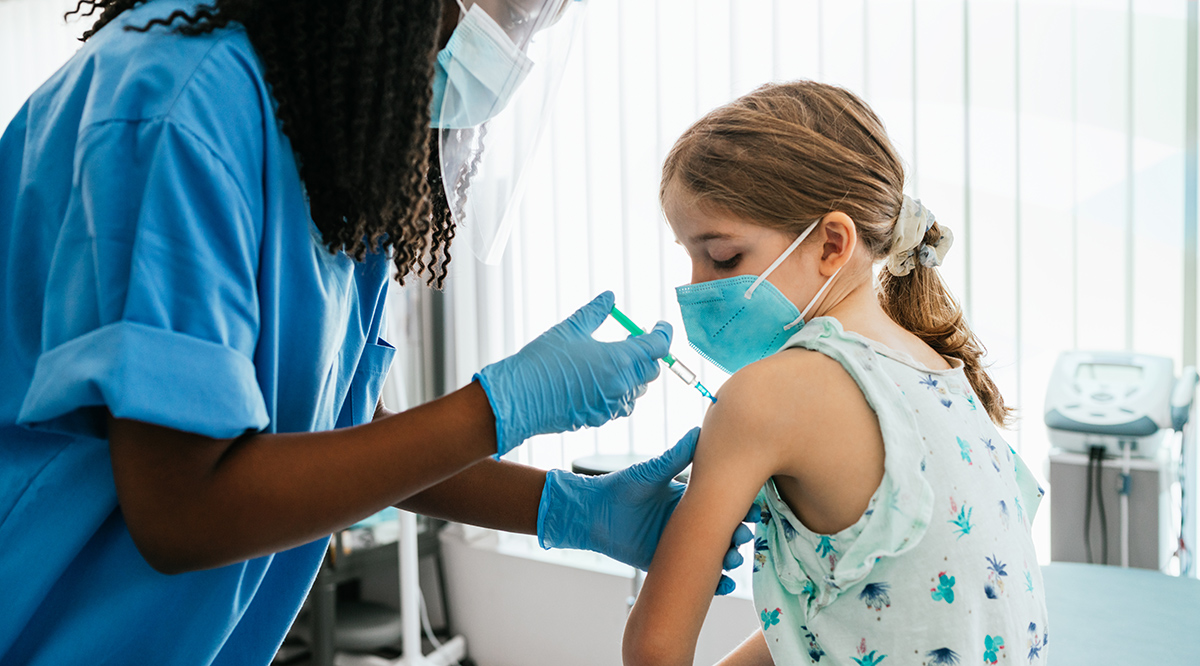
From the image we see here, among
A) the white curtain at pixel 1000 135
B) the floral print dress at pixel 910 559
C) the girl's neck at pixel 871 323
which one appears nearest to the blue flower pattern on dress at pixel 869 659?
the floral print dress at pixel 910 559

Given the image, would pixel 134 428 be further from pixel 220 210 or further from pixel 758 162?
pixel 758 162

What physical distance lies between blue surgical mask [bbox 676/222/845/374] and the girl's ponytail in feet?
0.78

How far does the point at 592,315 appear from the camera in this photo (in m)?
0.96

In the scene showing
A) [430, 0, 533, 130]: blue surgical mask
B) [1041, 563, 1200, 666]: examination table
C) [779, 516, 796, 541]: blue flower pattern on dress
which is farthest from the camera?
[1041, 563, 1200, 666]: examination table

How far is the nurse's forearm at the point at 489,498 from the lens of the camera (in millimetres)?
1101

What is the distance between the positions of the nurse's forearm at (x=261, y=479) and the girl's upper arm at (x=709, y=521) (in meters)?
0.35

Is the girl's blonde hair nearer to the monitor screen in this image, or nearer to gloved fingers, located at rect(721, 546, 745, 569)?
gloved fingers, located at rect(721, 546, 745, 569)

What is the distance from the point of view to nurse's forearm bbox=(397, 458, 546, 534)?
3.61ft

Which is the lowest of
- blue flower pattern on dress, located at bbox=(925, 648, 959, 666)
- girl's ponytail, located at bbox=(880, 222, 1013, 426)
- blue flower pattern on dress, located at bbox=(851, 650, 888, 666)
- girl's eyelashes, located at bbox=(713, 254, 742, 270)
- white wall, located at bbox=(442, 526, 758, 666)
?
white wall, located at bbox=(442, 526, 758, 666)

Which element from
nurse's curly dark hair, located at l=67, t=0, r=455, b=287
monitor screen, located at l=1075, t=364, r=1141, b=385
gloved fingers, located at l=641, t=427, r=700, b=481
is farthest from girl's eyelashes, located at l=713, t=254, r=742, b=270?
monitor screen, located at l=1075, t=364, r=1141, b=385

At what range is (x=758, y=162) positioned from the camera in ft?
3.40

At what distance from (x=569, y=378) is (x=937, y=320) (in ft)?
2.20

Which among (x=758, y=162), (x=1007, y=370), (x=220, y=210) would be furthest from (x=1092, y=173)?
(x=220, y=210)

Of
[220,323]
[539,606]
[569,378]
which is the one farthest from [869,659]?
[539,606]
